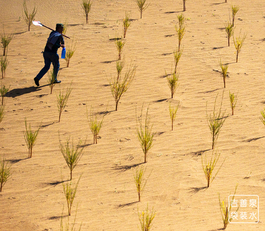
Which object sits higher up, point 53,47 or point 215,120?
point 53,47

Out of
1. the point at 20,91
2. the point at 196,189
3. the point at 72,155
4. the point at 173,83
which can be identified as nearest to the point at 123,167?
the point at 72,155

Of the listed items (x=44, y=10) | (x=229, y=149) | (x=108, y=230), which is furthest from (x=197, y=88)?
(x=44, y=10)

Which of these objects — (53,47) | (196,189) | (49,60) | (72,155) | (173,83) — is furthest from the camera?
(49,60)

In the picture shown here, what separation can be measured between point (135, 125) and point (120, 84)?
3.82 feet

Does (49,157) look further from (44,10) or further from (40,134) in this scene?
(44,10)

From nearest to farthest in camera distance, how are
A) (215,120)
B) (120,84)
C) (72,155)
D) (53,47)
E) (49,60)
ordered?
(72,155)
(215,120)
(120,84)
(53,47)
(49,60)

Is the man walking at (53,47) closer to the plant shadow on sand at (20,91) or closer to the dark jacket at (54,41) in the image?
the dark jacket at (54,41)

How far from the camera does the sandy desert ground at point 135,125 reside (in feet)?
13.3

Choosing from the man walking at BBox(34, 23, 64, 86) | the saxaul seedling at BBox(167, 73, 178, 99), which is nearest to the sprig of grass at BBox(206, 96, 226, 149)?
the saxaul seedling at BBox(167, 73, 178, 99)

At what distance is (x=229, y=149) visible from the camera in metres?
5.11

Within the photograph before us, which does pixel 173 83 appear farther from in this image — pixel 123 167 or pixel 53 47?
pixel 53 47

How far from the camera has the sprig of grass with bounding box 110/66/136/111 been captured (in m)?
6.07

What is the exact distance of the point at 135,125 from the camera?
568cm

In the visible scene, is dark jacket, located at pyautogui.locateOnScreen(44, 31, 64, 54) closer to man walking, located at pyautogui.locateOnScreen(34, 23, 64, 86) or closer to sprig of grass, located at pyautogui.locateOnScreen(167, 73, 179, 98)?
man walking, located at pyautogui.locateOnScreen(34, 23, 64, 86)
